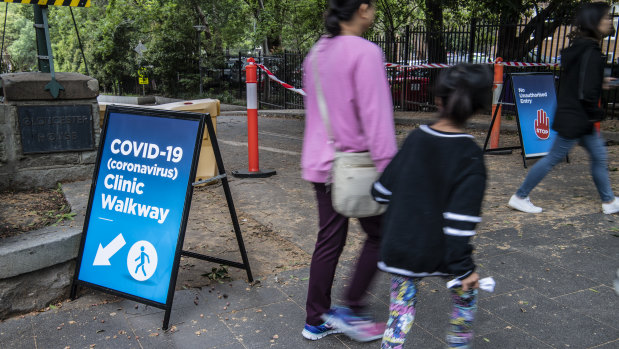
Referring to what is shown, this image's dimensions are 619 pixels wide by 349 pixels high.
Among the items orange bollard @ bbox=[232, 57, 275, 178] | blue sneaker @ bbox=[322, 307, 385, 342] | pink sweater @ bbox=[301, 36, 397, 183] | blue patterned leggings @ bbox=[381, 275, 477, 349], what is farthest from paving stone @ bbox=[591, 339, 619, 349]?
orange bollard @ bbox=[232, 57, 275, 178]

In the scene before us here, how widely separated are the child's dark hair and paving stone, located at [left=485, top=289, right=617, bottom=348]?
58.5 inches

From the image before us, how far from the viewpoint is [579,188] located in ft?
20.4

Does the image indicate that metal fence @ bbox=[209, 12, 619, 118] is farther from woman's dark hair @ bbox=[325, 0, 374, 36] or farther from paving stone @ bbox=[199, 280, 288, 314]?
woman's dark hair @ bbox=[325, 0, 374, 36]

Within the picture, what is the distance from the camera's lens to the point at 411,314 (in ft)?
7.53

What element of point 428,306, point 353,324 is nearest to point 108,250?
point 353,324

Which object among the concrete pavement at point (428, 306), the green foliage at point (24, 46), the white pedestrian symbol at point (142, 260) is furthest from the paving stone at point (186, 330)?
the green foliage at point (24, 46)

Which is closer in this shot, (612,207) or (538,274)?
(538,274)

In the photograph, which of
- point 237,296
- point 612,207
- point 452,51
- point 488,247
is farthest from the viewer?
point 452,51

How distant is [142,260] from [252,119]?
359 cm

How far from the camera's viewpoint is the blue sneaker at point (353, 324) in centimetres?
286

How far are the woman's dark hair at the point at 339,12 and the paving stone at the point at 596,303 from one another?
2.22 m

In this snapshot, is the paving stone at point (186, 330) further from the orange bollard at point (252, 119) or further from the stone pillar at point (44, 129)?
the orange bollard at point (252, 119)

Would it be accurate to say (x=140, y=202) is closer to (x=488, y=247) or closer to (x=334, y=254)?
(x=334, y=254)

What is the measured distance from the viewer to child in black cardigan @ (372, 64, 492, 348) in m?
2.05
